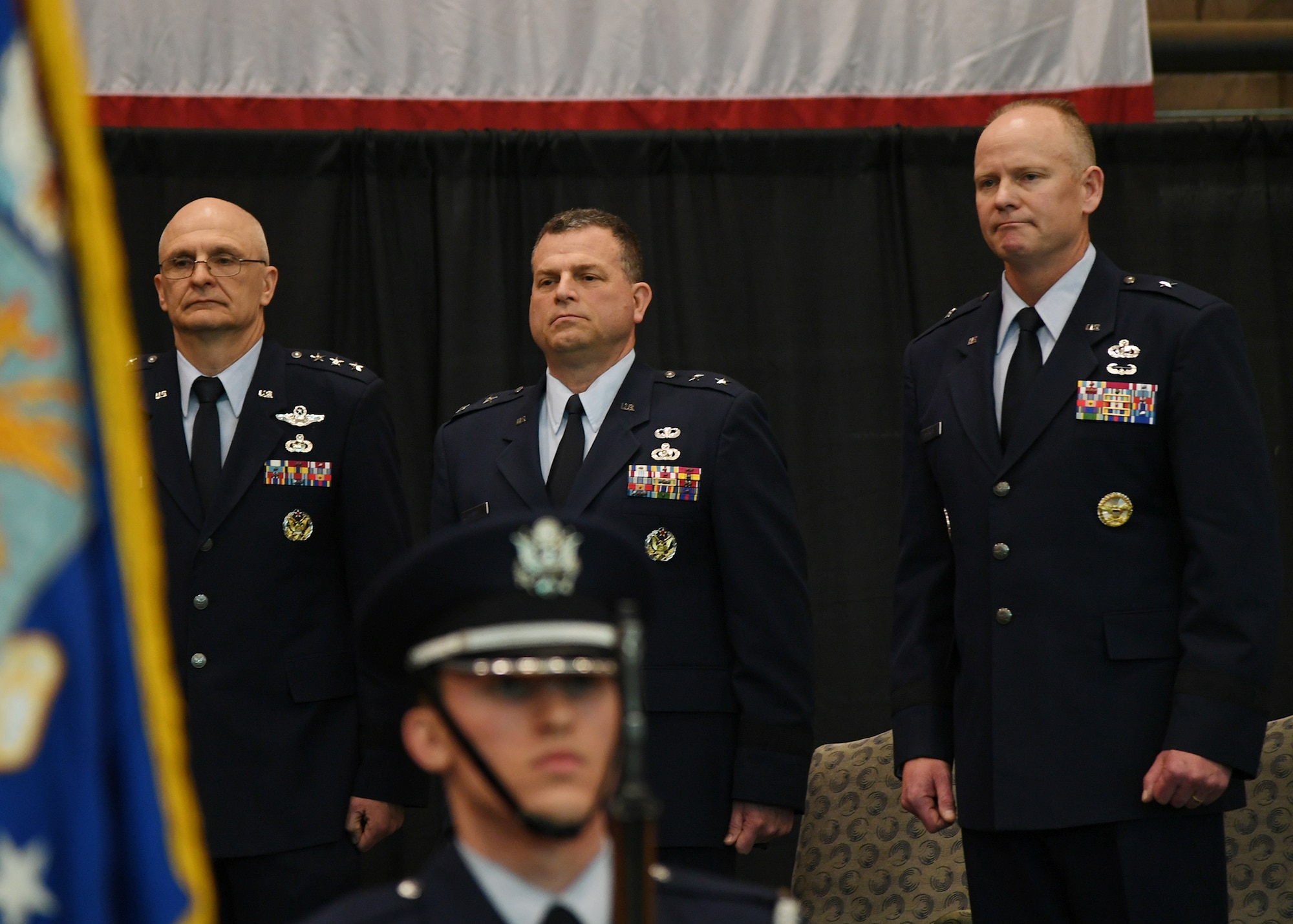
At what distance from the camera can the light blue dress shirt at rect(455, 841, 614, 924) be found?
1339 millimetres

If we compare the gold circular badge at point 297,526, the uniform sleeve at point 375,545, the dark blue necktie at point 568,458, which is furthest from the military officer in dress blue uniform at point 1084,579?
the gold circular badge at point 297,526

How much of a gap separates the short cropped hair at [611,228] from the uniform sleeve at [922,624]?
2.20ft

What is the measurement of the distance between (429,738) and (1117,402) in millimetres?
1508

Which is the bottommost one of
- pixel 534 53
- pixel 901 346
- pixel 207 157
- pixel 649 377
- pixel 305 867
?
pixel 305 867

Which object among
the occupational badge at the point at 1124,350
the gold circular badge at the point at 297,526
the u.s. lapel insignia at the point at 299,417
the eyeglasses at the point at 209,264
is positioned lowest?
the gold circular badge at the point at 297,526

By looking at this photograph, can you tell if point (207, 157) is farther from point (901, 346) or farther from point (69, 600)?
point (69, 600)

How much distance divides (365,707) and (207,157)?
202 cm

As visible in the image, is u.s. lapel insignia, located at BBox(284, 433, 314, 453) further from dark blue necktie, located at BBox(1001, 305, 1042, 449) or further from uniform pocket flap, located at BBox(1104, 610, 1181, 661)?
uniform pocket flap, located at BBox(1104, 610, 1181, 661)

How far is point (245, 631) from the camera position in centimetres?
293

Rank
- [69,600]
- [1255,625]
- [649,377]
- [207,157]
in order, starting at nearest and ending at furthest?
[69,600], [1255,625], [649,377], [207,157]

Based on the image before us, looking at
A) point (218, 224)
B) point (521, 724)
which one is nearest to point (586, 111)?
point (218, 224)

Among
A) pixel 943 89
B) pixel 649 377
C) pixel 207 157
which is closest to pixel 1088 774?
pixel 649 377

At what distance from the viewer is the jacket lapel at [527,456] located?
9.75 feet

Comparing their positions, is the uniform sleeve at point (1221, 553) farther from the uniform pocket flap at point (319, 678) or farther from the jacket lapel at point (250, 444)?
the jacket lapel at point (250, 444)
